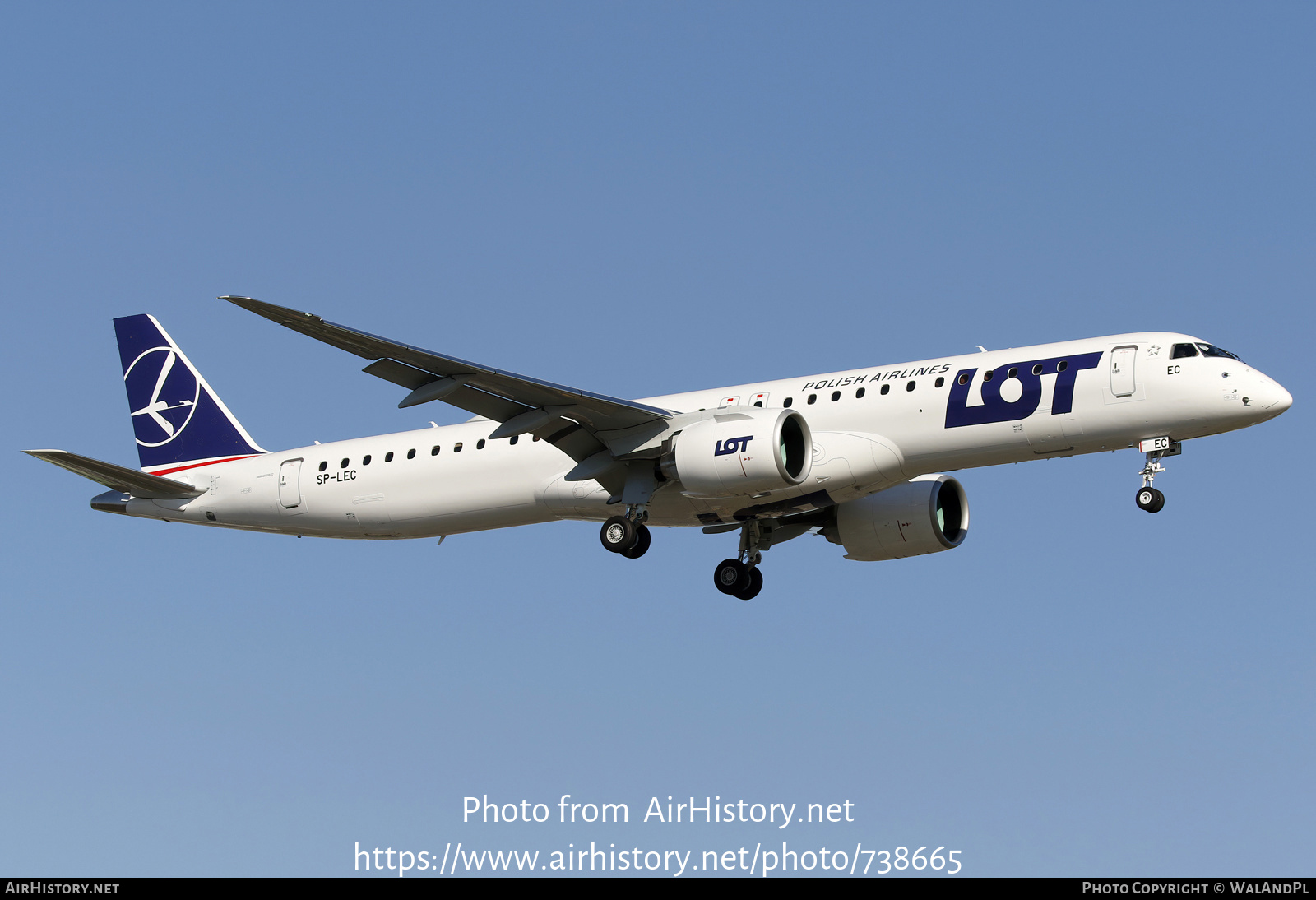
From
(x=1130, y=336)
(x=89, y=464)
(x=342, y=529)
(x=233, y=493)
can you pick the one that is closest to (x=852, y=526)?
(x=1130, y=336)

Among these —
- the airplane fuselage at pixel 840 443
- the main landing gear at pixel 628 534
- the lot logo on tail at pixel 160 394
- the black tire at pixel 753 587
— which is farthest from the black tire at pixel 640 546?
the lot logo on tail at pixel 160 394

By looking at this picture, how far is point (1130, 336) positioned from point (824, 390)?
6586 mm

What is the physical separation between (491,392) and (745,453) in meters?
5.66

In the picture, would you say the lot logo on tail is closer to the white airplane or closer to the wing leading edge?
the white airplane

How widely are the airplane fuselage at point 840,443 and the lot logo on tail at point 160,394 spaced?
2.39 meters

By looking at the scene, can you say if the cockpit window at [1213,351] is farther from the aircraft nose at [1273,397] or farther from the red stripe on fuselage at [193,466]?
the red stripe on fuselage at [193,466]

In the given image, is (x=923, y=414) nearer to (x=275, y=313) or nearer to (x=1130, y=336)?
(x=1130, y=336)

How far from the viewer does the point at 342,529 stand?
38.2 metres

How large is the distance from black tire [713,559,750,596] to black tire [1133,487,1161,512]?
10.1m

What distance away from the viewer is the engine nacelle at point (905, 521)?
37875 millimetres

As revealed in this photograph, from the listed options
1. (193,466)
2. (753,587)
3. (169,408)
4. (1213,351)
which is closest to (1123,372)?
(1213,351)

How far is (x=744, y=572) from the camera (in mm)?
38250

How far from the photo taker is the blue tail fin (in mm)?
40812
